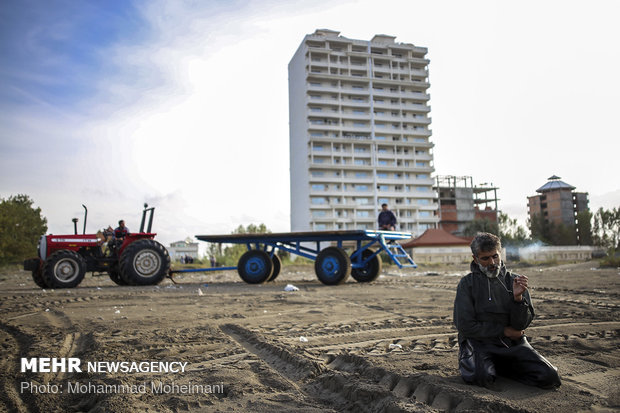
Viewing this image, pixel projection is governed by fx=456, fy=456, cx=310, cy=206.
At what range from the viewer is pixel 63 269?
11.3m

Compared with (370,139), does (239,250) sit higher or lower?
lower

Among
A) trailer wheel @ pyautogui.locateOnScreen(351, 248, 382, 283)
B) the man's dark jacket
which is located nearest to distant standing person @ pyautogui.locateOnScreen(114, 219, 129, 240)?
trailer wheel @ pyautogui.locateOnScreen(351, 248, 382, 283)

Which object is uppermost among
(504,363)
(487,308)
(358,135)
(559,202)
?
(358,135)

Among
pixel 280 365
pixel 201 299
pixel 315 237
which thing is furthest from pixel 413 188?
pixel 280 365

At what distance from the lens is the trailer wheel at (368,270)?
1328 cm

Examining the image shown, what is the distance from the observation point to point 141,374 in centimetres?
352

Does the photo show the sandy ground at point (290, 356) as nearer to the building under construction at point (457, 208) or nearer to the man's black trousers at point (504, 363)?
the man's black trousers at point (504, 363)

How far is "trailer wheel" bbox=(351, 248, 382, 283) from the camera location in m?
13.3

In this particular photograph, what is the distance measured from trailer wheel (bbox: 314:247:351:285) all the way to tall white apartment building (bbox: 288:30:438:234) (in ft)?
172

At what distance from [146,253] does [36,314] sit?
16.5ft

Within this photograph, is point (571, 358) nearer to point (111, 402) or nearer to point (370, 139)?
point (111, 402)

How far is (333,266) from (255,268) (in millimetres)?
2492

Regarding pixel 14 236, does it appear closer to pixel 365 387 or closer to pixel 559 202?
pixel 365 387

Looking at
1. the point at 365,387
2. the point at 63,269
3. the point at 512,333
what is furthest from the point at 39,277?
the point at 512,333
